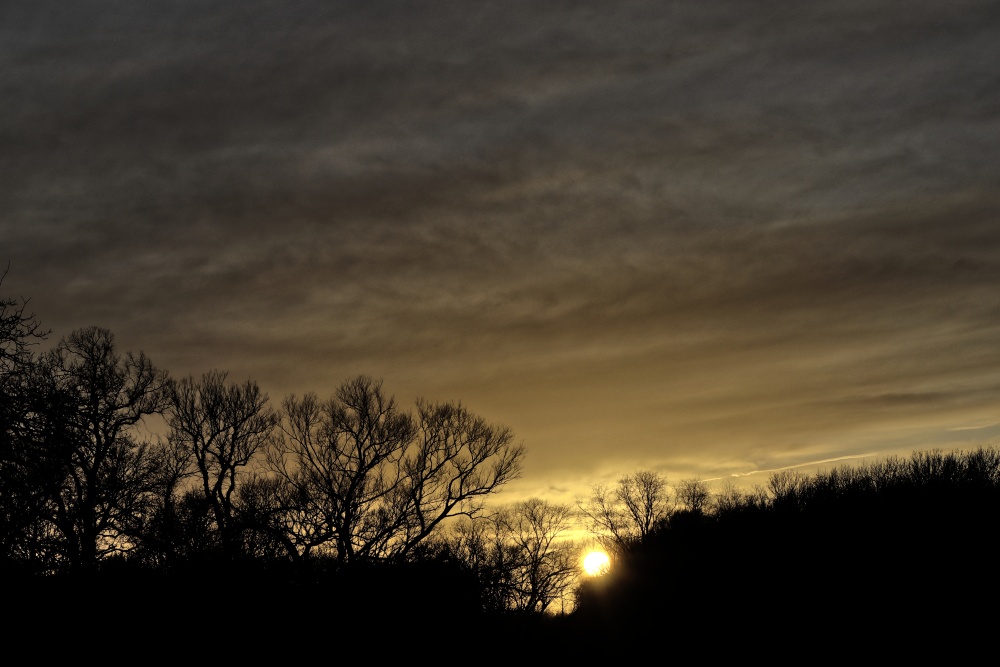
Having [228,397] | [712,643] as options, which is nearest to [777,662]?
[712,643]

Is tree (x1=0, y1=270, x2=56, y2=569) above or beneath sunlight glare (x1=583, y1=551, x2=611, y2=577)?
above

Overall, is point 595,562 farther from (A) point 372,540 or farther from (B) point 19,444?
(B) point 19,444

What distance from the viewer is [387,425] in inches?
1800

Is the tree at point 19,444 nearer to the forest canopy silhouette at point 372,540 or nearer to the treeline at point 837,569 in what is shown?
the forest canopy silhouette at point 372,540

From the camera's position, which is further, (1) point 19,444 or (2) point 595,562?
(2) point 595,562

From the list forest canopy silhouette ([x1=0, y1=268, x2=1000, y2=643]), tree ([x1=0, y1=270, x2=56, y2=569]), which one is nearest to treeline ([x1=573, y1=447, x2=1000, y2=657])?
forest canopy silhouette ([x1=0, y1=268, x2=1000, y2=643])

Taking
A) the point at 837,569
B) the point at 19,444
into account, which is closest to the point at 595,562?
the point at 837,569

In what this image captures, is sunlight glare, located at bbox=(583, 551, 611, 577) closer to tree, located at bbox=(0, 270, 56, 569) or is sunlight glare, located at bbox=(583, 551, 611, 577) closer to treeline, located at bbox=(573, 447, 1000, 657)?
Answer: treeline, located at bbox=(573, 447, 1000, 657)

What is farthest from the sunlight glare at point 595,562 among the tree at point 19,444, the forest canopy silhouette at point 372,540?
the tree at point 19,444

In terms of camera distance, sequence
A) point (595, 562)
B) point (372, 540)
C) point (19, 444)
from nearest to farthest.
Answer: point (19, 444)
point (372, 540)
point (595, 562)

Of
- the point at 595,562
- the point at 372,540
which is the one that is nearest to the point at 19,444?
the point at 372,540

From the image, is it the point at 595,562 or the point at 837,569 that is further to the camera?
the point at 595,562

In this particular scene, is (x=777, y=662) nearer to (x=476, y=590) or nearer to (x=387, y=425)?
(x=476, y=590)

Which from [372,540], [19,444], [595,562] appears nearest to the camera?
[19,444]
